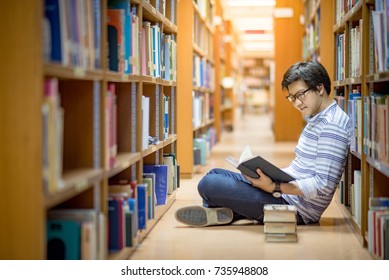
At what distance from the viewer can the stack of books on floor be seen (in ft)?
11.6

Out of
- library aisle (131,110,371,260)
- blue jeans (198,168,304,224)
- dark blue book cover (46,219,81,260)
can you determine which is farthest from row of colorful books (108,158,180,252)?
dark blue book cover (46,219,81,260)

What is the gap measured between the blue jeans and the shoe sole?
45 millimetres

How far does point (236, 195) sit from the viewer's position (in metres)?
3.84

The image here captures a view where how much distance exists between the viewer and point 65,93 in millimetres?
2764

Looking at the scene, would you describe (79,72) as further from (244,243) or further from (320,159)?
(320,159)

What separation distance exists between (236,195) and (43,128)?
1931 mm

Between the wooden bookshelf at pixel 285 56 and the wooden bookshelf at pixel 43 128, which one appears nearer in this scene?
the wooden bookshelf at pixel 43 128

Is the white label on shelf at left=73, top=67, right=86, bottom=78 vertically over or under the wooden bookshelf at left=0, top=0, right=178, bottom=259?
over

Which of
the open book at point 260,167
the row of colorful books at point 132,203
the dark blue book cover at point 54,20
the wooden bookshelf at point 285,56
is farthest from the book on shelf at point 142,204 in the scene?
the wooden bookshelf at point 285,56

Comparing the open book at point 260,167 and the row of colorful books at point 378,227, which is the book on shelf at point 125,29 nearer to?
the open book at point 260,167

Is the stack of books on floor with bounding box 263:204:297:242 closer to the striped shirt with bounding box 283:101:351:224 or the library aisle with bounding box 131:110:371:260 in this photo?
the library aisle with bounding box 131:110:371:260

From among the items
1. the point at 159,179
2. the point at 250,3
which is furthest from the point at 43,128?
the point at 250,3

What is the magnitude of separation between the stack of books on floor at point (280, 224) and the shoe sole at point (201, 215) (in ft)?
1.40

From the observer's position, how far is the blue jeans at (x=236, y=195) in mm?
3836
